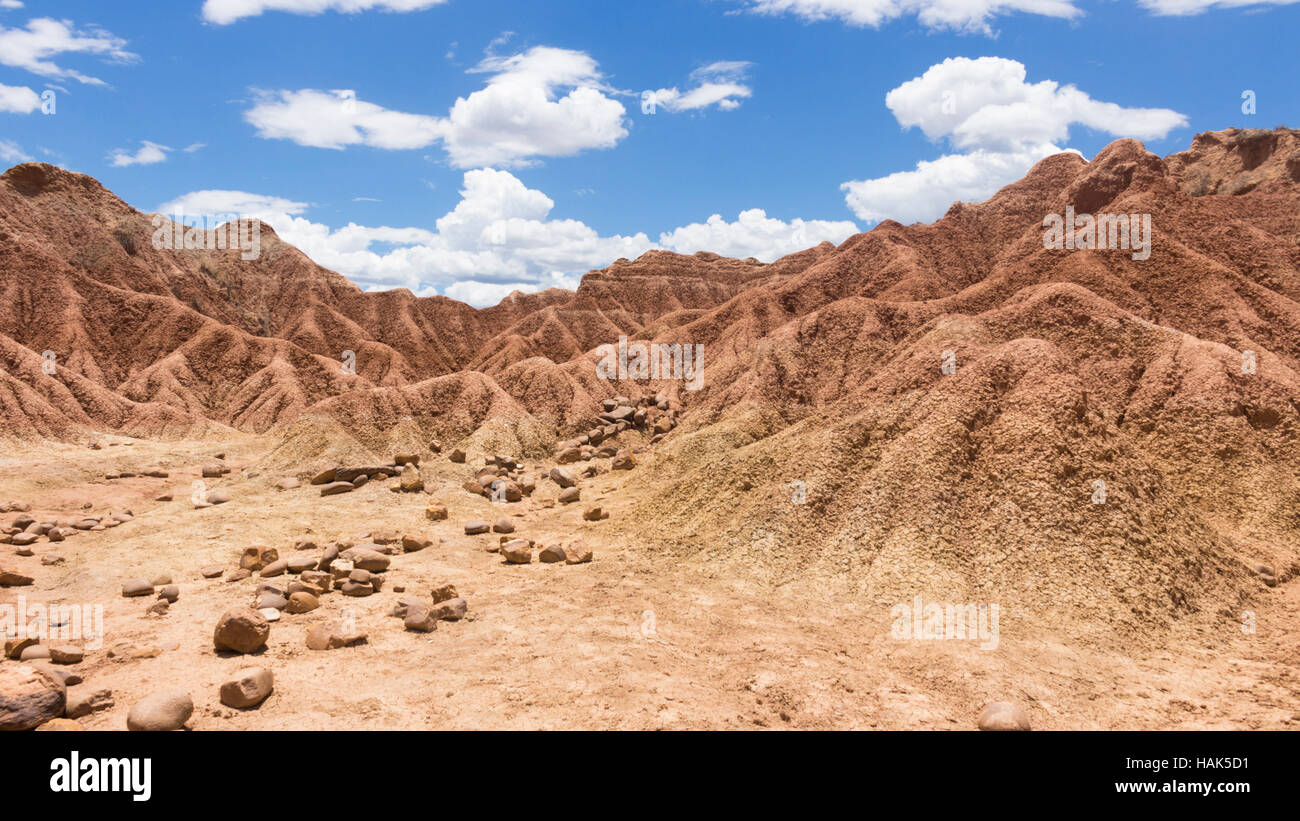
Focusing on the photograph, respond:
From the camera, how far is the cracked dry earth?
323 inches

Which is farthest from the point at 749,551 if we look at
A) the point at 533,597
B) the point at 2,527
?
the point at 2,527

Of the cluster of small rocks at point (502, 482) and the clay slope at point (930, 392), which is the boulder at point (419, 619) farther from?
the cluster of small rocks at point (502, 482)

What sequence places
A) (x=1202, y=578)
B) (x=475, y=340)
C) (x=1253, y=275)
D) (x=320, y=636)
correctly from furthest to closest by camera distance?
(x=475, y=340), (x=1253, y=275), (x=1202, y=578), (x=320, y=636)

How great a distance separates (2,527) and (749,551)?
62.5ft

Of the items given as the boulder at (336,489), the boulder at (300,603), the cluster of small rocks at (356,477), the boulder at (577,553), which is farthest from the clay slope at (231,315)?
the boulder at (300,603)

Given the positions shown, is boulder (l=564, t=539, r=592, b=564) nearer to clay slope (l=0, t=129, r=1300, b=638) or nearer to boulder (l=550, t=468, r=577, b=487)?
clay slope (l=0, t=129, r=1300, b=638)

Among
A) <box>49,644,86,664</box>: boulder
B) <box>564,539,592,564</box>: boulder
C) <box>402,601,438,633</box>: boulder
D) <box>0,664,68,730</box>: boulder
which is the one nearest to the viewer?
<box>0,664,68,730</box>: boulder

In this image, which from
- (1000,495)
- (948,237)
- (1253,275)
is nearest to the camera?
(1000,495)

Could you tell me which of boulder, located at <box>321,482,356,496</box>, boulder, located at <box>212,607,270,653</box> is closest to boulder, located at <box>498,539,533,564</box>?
boulder, located at <box>212,607,270,653</box>

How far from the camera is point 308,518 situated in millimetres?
18422

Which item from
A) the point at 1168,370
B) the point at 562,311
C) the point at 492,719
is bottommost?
the point at 492,719

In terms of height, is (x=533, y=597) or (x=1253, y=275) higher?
(x=1253, y=275)

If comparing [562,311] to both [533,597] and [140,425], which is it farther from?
[533,597]

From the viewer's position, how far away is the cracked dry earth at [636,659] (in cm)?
820
